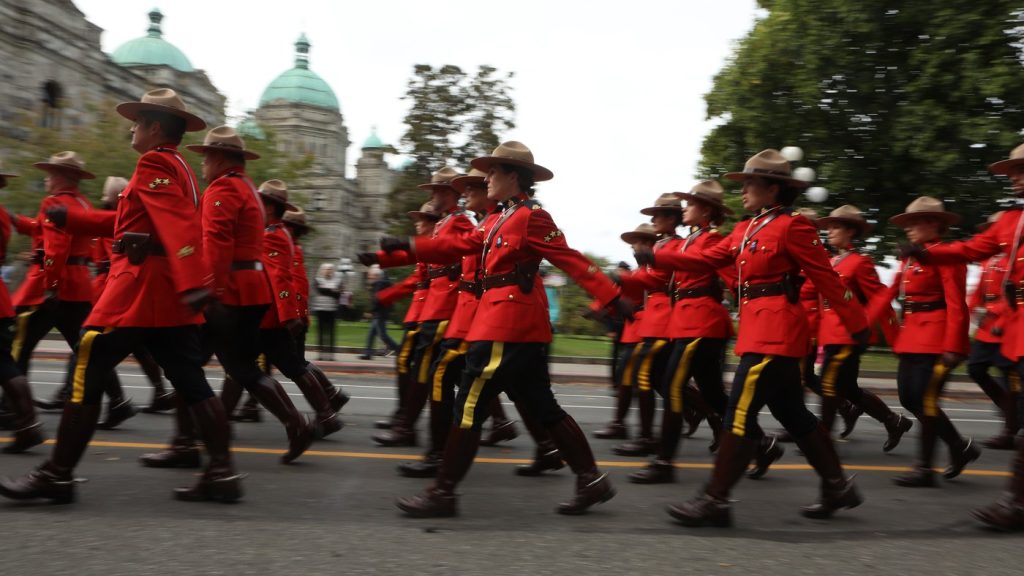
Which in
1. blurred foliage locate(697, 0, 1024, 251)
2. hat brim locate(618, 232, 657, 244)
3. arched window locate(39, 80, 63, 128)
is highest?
arched window locate(39, 80, 63, 128)

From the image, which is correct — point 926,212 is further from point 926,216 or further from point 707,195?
point 707,195

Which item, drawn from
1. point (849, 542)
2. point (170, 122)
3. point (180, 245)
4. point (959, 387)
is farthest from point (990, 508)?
point (959, 387)

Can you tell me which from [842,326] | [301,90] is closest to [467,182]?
[842,326]

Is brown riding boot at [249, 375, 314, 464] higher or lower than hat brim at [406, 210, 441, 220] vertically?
lower

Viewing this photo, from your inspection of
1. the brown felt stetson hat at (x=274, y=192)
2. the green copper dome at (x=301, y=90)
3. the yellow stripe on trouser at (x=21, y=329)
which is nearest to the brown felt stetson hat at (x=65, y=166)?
the yellow stripe on trouser at (x=21, y=329)

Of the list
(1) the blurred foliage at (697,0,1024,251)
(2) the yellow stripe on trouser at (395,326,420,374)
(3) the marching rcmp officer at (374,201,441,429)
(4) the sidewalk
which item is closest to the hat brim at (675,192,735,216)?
(3) the marching rcmp officer at (374,201,441,429)

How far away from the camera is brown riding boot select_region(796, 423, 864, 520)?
5.27m

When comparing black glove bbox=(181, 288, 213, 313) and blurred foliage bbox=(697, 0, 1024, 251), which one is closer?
black glove bbox=(181, 288, 213, 313)

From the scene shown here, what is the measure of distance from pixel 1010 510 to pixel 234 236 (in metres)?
4.64

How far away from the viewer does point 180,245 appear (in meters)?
4.65

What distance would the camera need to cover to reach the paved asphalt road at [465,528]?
4.00 m

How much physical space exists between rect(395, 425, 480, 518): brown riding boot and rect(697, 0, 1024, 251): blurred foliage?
16.3 meters

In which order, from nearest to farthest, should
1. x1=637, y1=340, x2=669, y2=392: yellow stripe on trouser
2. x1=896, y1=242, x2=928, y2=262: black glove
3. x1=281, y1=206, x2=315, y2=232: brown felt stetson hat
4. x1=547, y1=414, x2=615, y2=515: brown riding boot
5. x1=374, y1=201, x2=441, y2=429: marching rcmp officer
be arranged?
x1=547, y1=414, x2=615, y2=515: brown riding boot → x1=896, y1=242, x2=928, y2=262: black glove → x1=637, y1=340, x2=669, y2=392: yellow stripe on trouser → x1=374, y1=201, x2=441, y2=429: marching rcmp officer → x1=281, y1=206, x2=315, y2=232: brown felt stetson hat

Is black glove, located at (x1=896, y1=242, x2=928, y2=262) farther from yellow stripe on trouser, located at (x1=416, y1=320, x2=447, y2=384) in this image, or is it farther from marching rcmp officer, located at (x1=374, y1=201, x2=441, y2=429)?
marching rcmp officer, located at (x1=374, y1=201, x2=441, y2=429)
